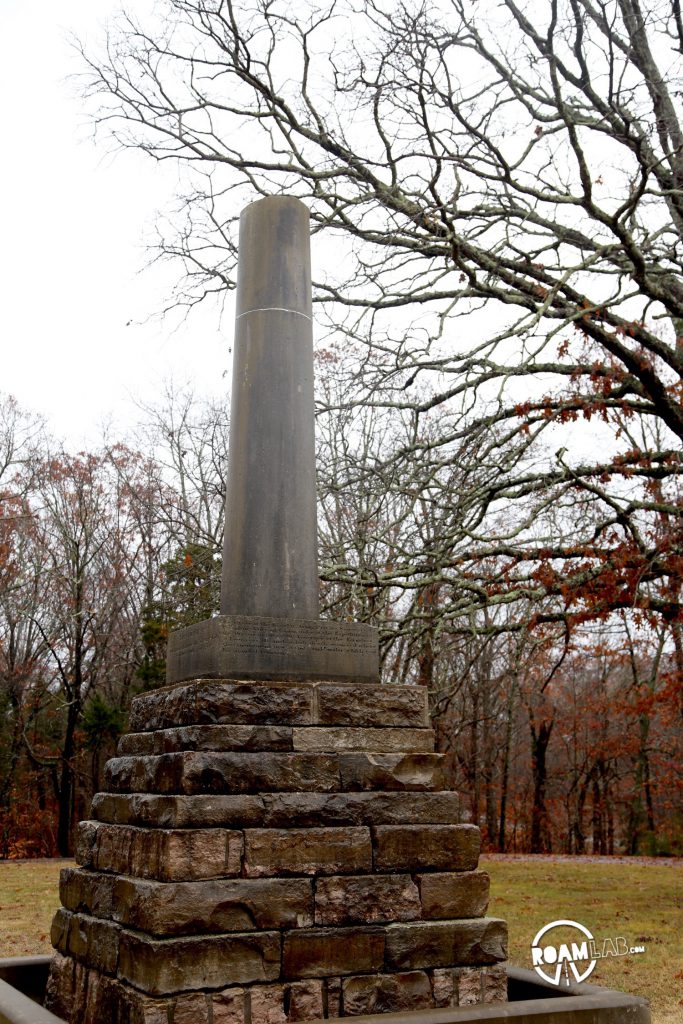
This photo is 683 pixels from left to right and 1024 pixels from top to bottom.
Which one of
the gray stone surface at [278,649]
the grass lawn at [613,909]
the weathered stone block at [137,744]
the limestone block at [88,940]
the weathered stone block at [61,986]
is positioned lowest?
the grass lawn at [613,909]

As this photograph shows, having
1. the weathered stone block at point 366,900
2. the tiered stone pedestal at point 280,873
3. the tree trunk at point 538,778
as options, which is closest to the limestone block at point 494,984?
the tiered stone pedestal at point 280,873

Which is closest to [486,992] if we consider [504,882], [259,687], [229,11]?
[259,687]

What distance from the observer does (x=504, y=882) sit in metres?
15.3

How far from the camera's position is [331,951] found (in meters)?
4.70

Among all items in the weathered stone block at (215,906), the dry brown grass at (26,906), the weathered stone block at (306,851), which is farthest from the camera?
the dry brown grass at (26,906)

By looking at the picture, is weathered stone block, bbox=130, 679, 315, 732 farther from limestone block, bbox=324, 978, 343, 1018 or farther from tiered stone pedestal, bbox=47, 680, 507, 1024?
limestone block, bbox=324, 978, 343, 1018

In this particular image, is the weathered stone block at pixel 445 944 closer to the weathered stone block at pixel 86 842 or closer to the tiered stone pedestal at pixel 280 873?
the tiered stone pedestal at pixel 280 873

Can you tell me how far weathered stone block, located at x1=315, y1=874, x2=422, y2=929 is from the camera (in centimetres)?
477

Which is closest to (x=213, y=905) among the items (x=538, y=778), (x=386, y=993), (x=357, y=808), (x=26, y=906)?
(x=357, y=808)

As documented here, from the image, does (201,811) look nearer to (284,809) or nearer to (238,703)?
(284,809)

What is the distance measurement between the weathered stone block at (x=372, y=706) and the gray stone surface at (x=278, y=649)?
0.46 ft

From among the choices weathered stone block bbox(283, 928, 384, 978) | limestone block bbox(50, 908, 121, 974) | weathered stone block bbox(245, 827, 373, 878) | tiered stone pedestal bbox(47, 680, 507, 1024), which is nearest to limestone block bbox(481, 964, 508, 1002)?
tiered stone pedestal bbox(47, 680, 507, 1024)

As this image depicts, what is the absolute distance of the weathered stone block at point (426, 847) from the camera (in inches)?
196

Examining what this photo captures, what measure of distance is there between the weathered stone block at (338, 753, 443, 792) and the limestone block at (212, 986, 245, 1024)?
42.8 inches
